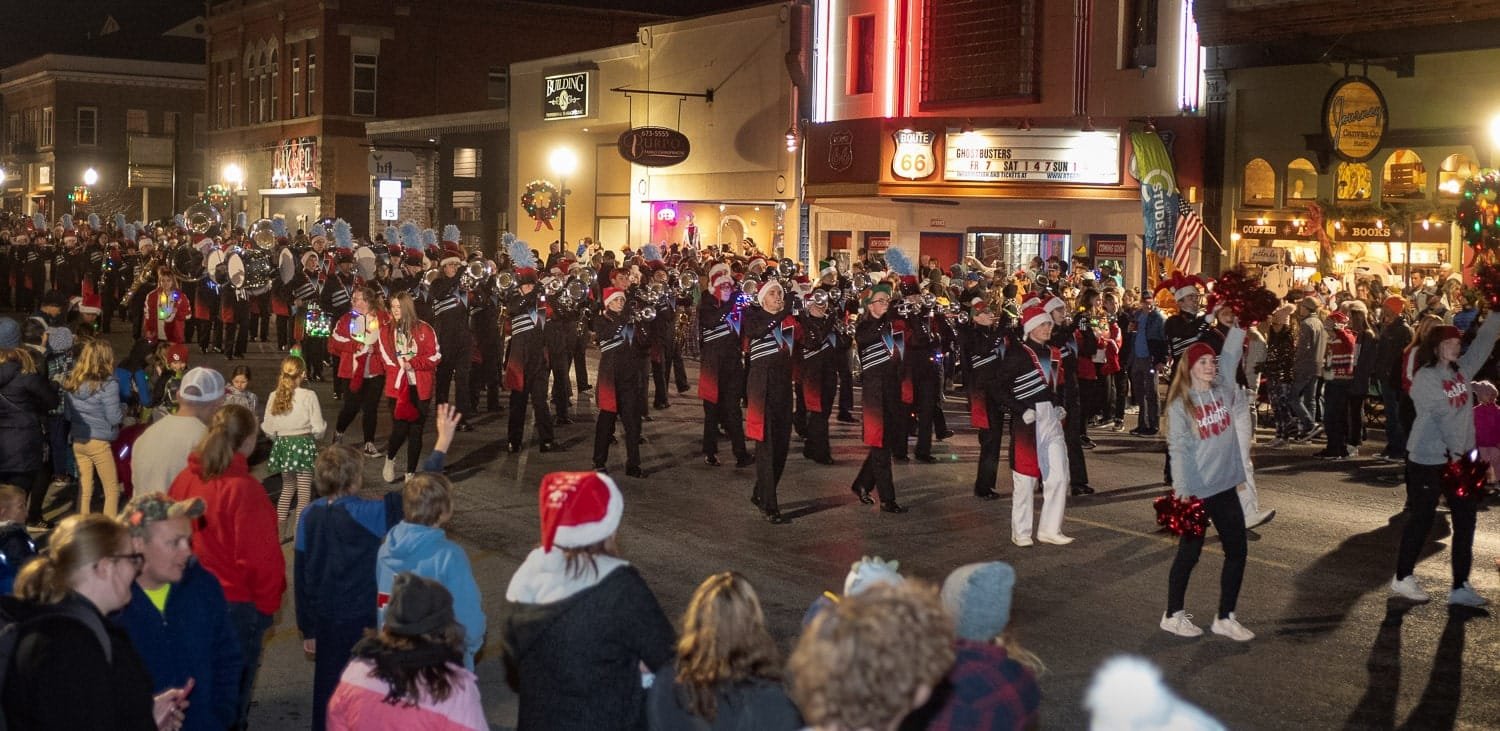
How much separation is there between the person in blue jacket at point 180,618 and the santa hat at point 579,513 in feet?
4.14

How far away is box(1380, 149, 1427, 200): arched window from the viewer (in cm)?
2252

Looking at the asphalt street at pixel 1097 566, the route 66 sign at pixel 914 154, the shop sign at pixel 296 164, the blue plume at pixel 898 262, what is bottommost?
the asphalt street at pixel 1097 566

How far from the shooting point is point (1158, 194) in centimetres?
2555

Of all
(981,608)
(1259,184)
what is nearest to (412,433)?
(981,608)

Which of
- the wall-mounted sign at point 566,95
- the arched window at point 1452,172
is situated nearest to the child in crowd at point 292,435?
the arched window at point 1452,172

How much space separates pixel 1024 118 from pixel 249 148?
1655 inches

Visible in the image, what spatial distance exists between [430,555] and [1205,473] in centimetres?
459

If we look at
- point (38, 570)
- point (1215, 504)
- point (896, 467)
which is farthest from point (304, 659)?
point (896, 467)

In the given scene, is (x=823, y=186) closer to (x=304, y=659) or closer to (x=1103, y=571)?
(x=1103, y=571)

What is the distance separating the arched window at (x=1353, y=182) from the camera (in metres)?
23.3

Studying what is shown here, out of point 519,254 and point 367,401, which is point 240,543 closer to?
point 367,401

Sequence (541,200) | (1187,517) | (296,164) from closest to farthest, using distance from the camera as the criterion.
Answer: (1187,517) → (541,200) → (296,164)

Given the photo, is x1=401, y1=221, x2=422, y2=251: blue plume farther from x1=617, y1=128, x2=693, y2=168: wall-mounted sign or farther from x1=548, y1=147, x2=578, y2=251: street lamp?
x1=548, y1=147, x2=578, y2=251: street lamp

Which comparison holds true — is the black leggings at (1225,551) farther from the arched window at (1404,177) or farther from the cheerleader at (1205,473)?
the arched window at (1404,177)
